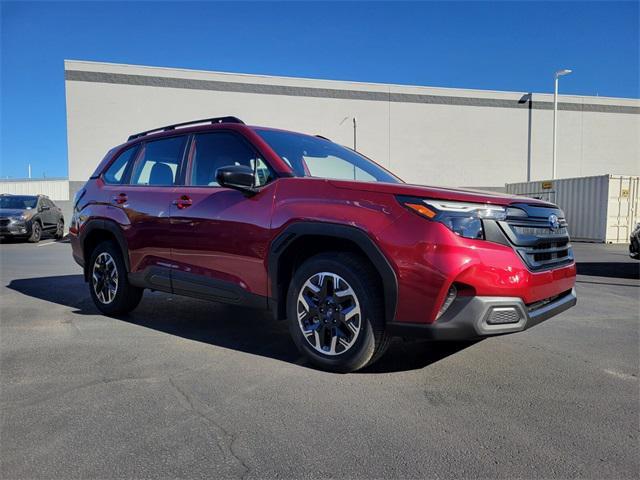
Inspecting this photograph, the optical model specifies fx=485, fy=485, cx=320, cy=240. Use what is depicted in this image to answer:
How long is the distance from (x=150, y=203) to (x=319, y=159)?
167 centimetres

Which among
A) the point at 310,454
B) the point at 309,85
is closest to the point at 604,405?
the point at 310,454

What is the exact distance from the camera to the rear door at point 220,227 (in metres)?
3.70

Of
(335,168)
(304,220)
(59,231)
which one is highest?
(335,168)

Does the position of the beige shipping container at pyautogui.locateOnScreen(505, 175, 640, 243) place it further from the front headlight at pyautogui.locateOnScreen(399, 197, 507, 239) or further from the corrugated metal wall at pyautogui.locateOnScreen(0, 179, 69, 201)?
the corrugated metal wall at pyautogui.locateOnScreen(0, 179, 69, 201)

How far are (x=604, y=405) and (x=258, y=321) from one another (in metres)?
3.18

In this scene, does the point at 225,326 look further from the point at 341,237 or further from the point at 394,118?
the point at 394,118

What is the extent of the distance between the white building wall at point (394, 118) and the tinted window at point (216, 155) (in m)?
22.7

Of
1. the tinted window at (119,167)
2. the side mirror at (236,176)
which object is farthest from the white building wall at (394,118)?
the side mirror at (236,176)

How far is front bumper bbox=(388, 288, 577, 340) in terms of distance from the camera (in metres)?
2.86

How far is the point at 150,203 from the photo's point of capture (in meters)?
4.61

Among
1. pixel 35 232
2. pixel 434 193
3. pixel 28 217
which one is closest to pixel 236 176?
pixel 434 193

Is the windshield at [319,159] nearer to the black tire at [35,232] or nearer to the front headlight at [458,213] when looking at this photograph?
the front headlight at [458,213]

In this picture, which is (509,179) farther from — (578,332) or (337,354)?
(337,354)

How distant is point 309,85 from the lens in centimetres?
2809
